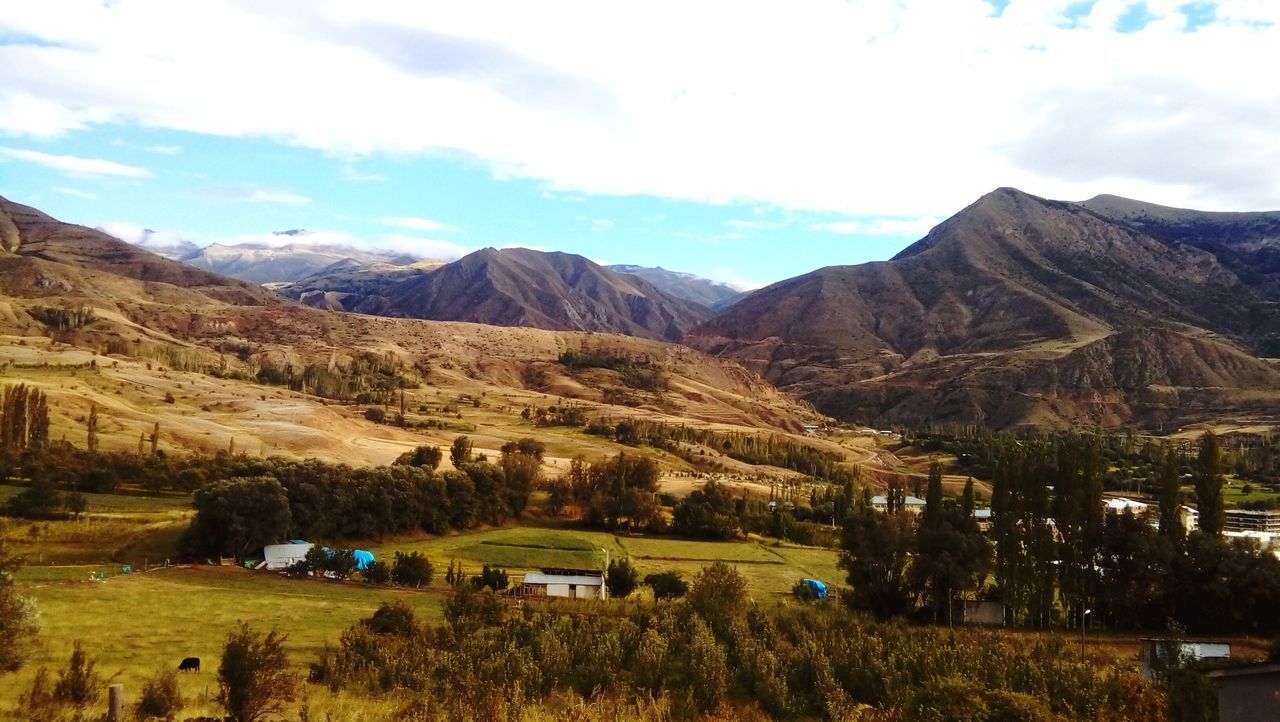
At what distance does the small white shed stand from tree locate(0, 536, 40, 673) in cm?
2675

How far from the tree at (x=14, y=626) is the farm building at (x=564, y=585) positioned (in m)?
26.8

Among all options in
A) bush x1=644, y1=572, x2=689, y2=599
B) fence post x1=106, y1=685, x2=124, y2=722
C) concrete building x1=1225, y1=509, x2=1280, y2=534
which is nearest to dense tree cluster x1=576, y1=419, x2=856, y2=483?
concrete building x1=1225, y1=509, x2=1280, y2=534

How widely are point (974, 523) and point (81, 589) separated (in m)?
48.5

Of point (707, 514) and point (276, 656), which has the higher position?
point (276, 656)

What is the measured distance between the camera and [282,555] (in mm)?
53688

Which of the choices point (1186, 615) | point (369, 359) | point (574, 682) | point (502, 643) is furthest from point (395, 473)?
point (369, 359)

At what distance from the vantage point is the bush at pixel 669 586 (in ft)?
161

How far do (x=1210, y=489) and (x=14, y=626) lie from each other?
189ft

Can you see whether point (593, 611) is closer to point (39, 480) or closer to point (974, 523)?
point (974, 523)

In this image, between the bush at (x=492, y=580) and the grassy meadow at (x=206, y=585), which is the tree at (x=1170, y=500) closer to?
the grassy meadow at (x=206, y=585)

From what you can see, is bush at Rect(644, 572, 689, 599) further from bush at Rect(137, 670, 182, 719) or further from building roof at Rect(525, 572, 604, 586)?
bush at Rect(137, 670, 182, 719)

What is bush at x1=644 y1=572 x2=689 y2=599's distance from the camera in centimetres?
4903

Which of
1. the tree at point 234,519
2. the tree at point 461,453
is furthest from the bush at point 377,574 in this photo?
the tree at point 461,453

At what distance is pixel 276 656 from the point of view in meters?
19.7
